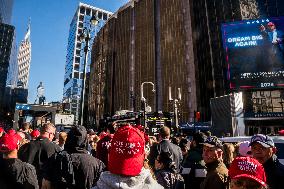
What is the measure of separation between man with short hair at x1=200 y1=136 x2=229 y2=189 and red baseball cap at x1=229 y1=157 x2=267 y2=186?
1066mm

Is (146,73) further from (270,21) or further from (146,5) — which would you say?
(270,21)

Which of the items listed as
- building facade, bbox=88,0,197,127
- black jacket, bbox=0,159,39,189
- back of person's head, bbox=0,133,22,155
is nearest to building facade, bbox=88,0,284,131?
building facade, bbox=88,0,197,127

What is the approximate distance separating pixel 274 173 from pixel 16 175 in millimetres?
3472

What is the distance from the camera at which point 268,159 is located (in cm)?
392

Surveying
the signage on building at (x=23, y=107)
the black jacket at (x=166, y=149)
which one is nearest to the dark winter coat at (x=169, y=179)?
the black jacket at (x=166, y=149)

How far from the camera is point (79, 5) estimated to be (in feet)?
522

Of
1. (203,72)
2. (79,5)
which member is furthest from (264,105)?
(79,5)

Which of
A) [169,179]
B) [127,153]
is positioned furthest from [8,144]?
[127,153]

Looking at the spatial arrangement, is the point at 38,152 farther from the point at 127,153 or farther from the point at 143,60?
the point at 143,60

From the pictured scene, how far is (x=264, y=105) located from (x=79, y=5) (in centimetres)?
13479

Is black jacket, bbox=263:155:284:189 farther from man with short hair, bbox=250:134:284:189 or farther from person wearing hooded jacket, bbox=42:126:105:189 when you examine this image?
person wearing hooded jacket, bbox=42:126:105:189

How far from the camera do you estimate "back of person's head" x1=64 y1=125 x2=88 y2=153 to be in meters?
4.02

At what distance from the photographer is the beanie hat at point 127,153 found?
1.87 meters

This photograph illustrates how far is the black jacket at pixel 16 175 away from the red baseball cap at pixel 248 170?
2808 millimetres
